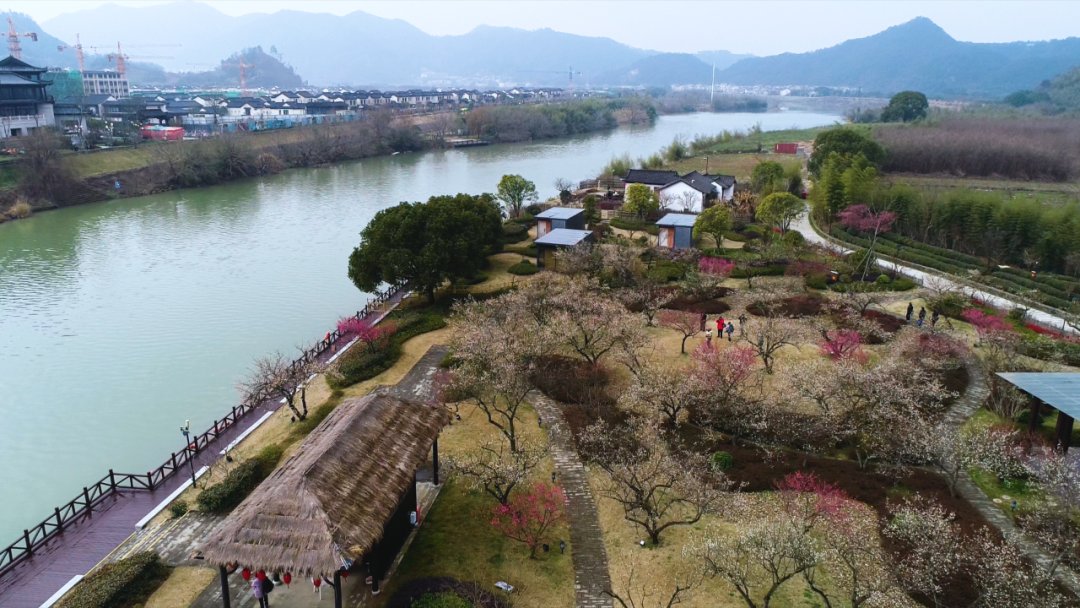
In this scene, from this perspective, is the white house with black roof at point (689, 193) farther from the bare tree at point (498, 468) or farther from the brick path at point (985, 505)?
the bare tree at point (498, 468)

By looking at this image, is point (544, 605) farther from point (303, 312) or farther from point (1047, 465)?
point (303, 312)

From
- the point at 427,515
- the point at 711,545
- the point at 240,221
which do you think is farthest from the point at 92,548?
the point at 240,221

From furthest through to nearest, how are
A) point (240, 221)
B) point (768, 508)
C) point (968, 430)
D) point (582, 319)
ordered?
Result: point (240, 221) → point (582, 319) → point (968, 430) → point (768, 508)

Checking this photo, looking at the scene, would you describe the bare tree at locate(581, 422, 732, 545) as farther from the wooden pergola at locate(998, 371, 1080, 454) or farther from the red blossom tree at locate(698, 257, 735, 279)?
the red blossom tree at locate(698, 257, 735, 279)

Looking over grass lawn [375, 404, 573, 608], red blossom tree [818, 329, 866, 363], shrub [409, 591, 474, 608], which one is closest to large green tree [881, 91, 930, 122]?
red blossom tree [818, 329, 866, 363]

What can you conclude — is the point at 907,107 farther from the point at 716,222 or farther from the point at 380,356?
the point at 380,356

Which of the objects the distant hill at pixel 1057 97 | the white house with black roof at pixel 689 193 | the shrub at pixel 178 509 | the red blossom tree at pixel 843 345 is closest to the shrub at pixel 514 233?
the white house with black roof at pixel 689 193
